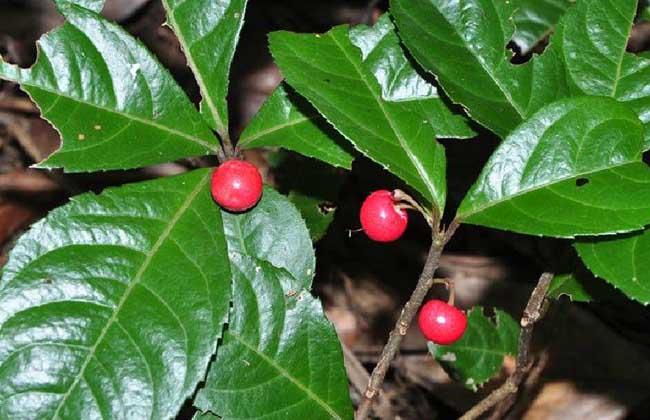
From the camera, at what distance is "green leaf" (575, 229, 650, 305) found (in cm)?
192

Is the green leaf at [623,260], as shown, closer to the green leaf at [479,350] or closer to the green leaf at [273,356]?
the green leaf at [273,356]

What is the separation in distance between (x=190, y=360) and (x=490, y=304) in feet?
6.24

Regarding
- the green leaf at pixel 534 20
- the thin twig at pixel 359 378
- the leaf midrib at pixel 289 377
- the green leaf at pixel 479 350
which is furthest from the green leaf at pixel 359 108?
the thin twig at pixel 359 378

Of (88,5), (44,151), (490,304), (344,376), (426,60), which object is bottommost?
(344,376)

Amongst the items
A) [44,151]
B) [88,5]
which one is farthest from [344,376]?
[44,151]

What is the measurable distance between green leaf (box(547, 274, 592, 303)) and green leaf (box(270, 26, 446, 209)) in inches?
19.6

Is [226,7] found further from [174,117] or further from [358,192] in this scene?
[358,192]

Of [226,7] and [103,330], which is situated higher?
[226,7]

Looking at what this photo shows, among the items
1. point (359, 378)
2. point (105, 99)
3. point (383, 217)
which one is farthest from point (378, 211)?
point (359, 378)

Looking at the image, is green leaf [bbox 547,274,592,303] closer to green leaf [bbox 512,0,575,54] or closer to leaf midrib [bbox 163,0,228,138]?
leaf midrib [bbox 163,0,228,138]

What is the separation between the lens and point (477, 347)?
2910 mm

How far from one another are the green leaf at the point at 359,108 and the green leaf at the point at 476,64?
0.50 feet

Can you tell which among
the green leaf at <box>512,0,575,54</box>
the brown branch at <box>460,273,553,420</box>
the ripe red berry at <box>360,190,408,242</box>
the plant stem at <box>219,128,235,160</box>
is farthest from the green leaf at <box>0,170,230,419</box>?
the green leaf at <box>512,0,575,54</box>

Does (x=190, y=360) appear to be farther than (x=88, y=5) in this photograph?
No
